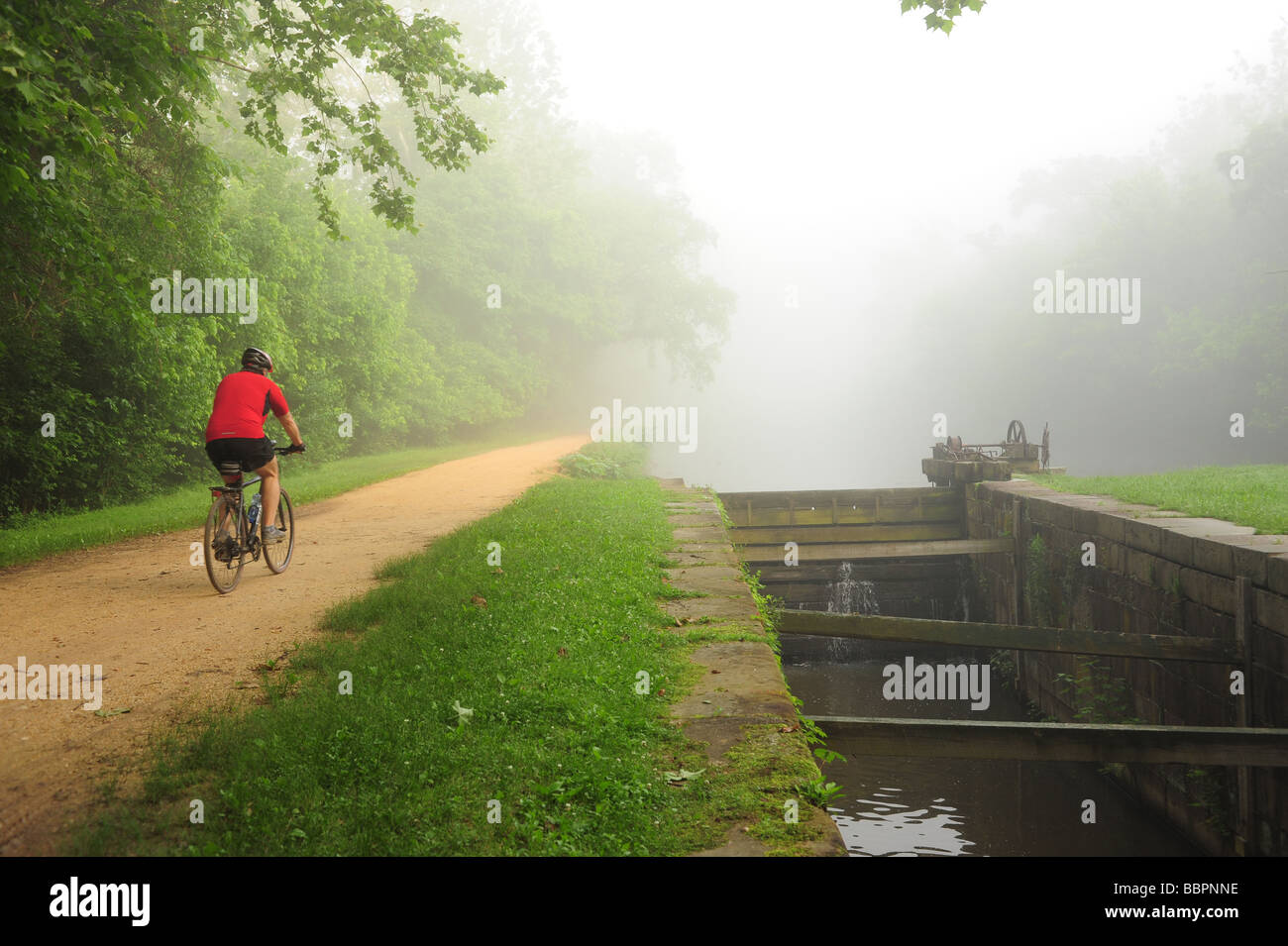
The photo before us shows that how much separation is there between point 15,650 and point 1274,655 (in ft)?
33.3

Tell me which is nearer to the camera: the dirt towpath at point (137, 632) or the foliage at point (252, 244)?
the dirt towpath at point (137, 632)

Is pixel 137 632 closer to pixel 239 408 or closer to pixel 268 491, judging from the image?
pixel 268 491

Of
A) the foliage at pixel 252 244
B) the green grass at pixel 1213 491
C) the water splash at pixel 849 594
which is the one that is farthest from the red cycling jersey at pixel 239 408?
the water splash at pixel 849 594

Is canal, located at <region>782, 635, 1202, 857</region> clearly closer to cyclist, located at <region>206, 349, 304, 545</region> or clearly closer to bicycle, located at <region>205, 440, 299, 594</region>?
bicycle, located at <region>205, 440, 299, 594</region>

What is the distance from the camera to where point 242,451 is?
7891mm

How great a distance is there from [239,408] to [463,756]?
5.02 metres

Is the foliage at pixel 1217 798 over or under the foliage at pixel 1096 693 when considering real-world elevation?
under

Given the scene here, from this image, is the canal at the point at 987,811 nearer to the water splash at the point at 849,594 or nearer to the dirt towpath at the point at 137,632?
the water splash at the point at 849,594

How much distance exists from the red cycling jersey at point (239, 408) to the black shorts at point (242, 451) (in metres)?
0.04

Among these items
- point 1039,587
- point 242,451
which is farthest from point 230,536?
point 1039,587

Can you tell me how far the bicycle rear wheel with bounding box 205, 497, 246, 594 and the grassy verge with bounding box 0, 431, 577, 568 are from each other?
355cm

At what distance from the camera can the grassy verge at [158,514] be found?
10.9 meters

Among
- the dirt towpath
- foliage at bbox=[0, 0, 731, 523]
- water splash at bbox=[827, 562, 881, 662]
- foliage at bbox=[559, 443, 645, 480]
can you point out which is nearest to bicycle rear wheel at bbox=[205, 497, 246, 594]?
the dirt towpath
